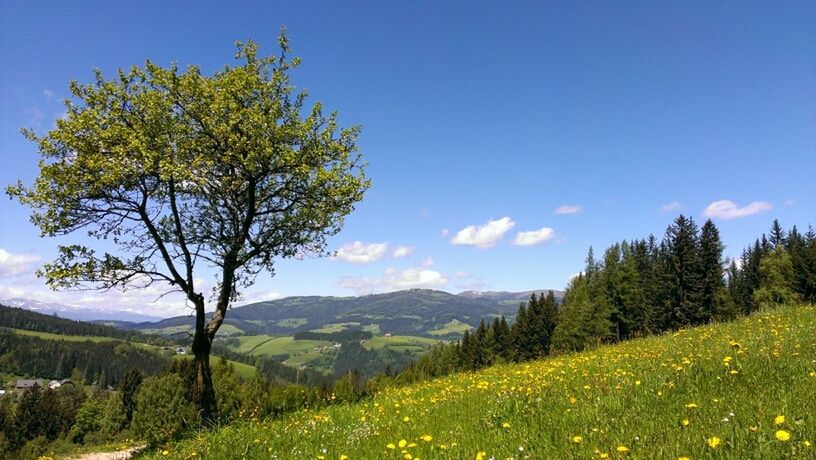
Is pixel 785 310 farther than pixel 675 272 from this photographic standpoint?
No

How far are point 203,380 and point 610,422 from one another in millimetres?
13446

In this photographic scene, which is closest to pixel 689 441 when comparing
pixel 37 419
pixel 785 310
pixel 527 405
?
pixel 527 405

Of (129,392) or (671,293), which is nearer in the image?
(671,293)

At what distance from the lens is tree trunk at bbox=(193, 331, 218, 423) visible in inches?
570

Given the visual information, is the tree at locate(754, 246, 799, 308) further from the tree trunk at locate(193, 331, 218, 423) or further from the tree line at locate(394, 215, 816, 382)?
the tree trunk at locate(193, 331, 218, 423)

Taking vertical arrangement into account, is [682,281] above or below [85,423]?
above

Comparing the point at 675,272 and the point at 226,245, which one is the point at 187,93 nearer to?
the point at 226,245

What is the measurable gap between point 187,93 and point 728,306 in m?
80.3

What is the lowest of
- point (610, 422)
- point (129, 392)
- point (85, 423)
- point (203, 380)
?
point (85, 423)

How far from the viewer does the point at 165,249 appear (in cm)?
1540

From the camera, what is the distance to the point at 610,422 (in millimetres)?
5512

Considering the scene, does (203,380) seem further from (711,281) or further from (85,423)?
(85,423)

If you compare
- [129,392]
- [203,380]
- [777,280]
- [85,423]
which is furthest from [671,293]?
[85,423]

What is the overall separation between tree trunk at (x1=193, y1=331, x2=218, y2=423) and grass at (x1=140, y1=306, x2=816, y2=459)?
5047 mm
